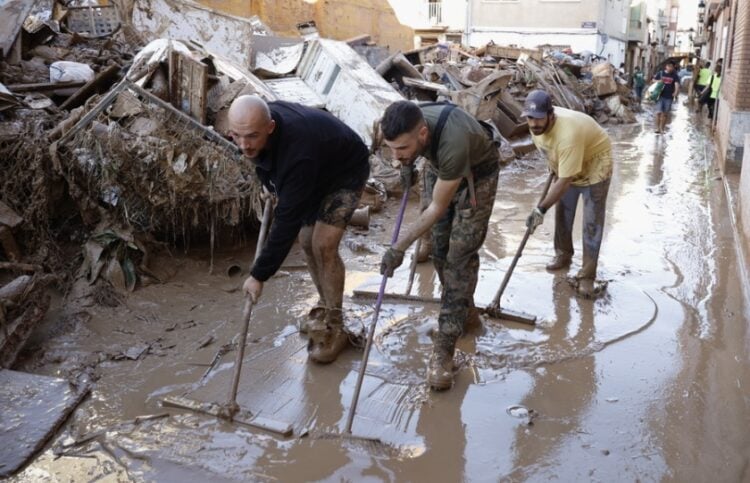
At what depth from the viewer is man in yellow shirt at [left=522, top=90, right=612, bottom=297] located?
4582 millimetres

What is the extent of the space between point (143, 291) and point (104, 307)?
350mm

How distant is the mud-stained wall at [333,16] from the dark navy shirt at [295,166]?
51.0 ft

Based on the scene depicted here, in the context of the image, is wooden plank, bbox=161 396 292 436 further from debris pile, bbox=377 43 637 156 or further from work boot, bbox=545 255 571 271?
debris pile, bbox=377 43 637 156

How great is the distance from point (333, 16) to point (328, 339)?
19711 mm

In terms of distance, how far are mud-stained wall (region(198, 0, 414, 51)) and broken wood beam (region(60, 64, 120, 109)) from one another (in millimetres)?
12327

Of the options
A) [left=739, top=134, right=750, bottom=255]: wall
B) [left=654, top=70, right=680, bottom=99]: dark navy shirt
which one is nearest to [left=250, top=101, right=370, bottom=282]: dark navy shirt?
[left=739, top=134, right=750, bottom=255]: wall

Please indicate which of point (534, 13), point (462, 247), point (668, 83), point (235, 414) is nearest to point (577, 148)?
point (462, 247)

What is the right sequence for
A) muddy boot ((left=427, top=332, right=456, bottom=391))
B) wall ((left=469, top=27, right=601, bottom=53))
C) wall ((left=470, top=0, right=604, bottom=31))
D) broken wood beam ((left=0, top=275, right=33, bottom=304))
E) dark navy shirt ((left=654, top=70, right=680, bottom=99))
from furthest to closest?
wall ((left=469, top=27, right=601, bottom=53))
wall ((left=470, top=0, right=604, bottom=31))
dark navy shirt ((left=654, top=70, right=680, bottom=99))
broken wood beam ((left=0, top=275, right=33, bottom=304))
muddy boot ((left=427, top=332, right=456, bottom=391))

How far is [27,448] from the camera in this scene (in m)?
3.14

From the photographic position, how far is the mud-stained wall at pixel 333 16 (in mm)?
18812

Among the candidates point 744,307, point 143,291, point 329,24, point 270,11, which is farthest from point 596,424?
point 329,24

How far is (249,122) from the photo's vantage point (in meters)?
3.24

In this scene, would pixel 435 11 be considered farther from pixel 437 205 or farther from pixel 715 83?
pixel 437 205

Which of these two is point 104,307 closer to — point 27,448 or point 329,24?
point 27,448
